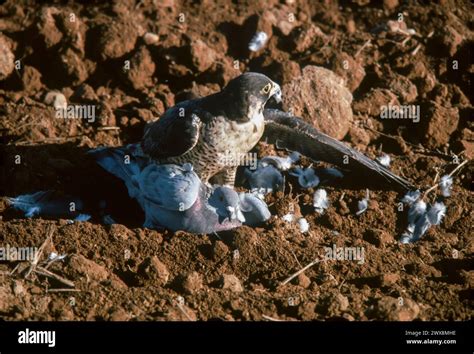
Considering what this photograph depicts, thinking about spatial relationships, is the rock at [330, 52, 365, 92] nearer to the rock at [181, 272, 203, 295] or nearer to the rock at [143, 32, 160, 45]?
the rock at [143, 32, 160, 45]

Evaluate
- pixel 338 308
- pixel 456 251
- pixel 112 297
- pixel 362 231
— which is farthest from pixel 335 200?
pixel 112 297

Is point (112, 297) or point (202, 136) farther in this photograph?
point (202, 136)

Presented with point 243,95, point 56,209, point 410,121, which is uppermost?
point 243,95

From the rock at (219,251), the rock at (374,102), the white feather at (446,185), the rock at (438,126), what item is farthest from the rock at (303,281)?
the rock at (374,102)

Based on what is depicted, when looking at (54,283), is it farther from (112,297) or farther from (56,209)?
(56,209)

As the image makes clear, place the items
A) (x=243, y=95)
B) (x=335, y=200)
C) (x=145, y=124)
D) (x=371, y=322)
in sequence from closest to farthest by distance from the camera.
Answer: (x=371, y=322), (x=243, y=95), (x=335, y=200), (x=145, y=124)

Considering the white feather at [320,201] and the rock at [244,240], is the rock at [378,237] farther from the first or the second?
the rock at [244,240]
